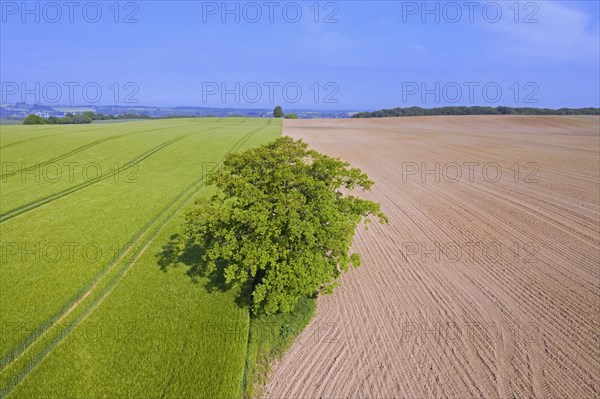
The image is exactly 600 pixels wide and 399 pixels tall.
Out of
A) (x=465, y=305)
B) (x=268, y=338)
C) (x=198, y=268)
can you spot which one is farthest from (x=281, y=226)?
(x=465, y=305)

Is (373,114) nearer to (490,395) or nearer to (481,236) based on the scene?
(481,236)

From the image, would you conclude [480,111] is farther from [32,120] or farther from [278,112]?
[32,120]

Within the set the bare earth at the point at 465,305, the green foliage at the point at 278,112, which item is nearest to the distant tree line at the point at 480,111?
the green foliage at the point at 278,112

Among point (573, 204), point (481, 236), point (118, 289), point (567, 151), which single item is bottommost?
point (118, 289)

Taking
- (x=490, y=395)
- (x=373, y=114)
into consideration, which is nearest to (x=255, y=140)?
(x=490, y=395)

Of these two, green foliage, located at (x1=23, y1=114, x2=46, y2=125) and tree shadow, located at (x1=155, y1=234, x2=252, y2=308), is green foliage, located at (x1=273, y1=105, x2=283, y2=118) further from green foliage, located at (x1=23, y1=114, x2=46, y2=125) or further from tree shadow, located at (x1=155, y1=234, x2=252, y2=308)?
tree shadow, located at (x1=155, y1=234, x2=252, y2=308)

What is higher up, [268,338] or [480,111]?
[480,111]
